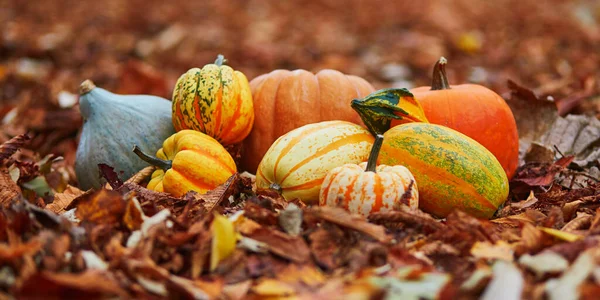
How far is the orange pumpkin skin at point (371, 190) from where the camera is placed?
2340 mm

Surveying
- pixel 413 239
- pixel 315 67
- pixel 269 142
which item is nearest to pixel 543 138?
pixel 269 142

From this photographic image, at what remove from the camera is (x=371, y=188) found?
7.68ft

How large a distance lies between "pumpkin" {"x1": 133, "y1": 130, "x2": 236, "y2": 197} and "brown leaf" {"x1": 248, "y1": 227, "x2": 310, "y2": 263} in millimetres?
796

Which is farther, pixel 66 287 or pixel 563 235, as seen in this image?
pixel 563 235

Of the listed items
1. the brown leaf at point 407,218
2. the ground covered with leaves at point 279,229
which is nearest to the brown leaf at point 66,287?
Answer: the ground covered with leaves at point 279,229

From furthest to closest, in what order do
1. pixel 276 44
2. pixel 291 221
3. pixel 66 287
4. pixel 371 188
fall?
pixel 276 44
pixel 371 188
pixel 291 221
pixel 66 287

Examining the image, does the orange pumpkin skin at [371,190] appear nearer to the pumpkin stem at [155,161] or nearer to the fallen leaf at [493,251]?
the fallen leaf at [493,251]

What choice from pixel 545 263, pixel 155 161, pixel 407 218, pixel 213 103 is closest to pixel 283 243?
pixel 407 218

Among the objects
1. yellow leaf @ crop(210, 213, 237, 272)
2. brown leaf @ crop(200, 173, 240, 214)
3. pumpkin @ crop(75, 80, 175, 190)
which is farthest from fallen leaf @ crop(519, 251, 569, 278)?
pumpkin @ crop(75, 80, 175, 190)

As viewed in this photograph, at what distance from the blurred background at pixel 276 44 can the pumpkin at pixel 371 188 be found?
224 cm

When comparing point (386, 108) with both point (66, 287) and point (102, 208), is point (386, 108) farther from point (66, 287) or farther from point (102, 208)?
point (66, 287)

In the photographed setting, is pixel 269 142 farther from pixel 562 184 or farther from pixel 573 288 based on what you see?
pixel 573 288

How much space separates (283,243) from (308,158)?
72cm

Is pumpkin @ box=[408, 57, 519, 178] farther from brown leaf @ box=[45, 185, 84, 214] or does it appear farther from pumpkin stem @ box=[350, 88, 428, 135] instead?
brown leaf @ box=[45, 185, 84, 214]
